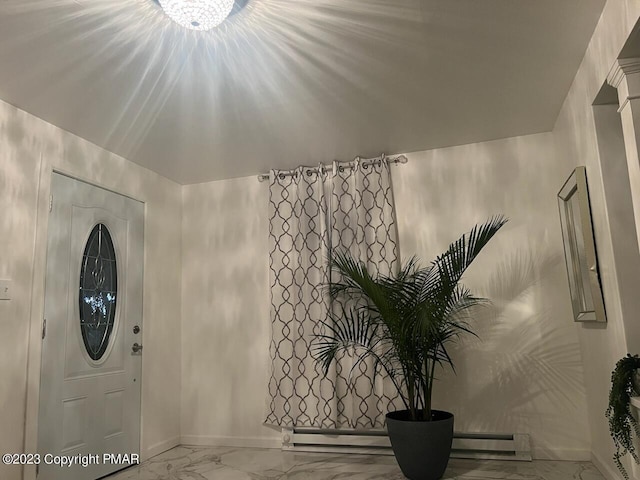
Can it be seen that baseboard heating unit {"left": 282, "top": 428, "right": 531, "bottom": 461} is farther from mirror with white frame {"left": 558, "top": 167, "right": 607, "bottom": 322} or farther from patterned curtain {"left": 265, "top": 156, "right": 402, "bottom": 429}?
mirror with white frame {"left": 558, "top": 167, "right": 607, "bottom": 322}

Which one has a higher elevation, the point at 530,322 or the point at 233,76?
the point at 233,76

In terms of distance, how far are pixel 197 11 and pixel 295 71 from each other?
0.67 meters

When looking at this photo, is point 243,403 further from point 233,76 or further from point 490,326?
point 233,76

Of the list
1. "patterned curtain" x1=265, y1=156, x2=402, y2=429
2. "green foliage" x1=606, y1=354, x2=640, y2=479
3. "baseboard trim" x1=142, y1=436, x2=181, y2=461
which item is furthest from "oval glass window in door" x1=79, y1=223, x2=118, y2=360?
"green foliage" x1=606, y1=354, x2=640, y2=479

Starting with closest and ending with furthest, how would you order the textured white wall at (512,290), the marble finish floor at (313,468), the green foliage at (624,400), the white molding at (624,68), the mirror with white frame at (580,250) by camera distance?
the white molding at (624,68), the green foliage at (624,400), the mirror with white frame at (580,250), the marble finish floor at (313,468), the textured white wall at (512,290)

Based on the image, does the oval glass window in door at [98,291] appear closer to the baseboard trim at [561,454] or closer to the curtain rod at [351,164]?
the curtain rod at [351,164]

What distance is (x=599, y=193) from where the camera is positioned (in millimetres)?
2361

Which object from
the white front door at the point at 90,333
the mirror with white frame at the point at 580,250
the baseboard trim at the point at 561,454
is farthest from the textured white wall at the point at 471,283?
the white front door at the point at 90,333

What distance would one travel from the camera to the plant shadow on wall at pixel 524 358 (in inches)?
126

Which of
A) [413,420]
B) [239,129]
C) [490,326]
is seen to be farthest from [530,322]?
[239,129]

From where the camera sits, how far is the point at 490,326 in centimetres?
338

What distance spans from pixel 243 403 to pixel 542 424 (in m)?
2.17

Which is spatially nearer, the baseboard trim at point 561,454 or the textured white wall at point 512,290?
the baseboard trim at point 561,454

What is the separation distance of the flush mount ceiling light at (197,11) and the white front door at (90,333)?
4.96ft
